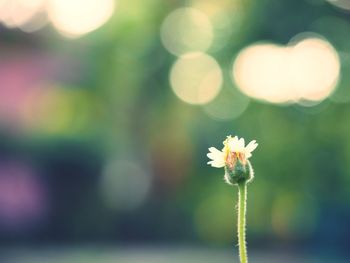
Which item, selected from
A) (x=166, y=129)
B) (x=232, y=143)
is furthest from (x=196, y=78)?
(x=232, y=143)

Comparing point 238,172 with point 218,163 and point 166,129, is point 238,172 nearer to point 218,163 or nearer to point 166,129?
point 218,163

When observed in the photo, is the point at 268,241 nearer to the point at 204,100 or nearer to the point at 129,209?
the point at 129,209

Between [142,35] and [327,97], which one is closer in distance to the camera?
[327,97]

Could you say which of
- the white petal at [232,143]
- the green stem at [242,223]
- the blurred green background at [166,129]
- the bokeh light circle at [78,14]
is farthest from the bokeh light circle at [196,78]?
the green stem at [242,223]

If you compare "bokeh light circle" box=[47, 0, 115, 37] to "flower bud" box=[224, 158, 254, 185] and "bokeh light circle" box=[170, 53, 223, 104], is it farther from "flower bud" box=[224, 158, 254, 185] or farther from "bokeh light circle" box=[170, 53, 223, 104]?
"flower bud" box=[224, 158, 254, 185]

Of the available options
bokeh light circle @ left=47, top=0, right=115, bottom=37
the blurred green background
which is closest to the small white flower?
the blurred green background

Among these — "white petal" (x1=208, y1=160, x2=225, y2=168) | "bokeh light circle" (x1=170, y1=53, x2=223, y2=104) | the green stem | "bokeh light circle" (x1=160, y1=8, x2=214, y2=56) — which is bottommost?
the green stem

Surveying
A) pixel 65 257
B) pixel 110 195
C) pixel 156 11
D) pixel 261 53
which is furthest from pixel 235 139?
pixel 156 11
